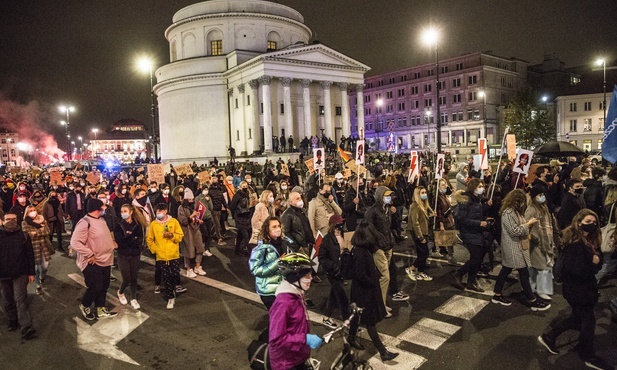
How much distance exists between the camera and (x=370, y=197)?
1276cm

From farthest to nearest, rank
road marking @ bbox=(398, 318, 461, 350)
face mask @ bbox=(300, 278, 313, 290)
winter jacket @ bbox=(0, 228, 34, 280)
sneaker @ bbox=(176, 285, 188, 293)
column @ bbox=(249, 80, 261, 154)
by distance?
column @ bbox=(249, 80, 261, 154), sneaker @ bbox=(176, 285, 188, 293), winter jacket @ bbox=(0, 228, 34, 280), road marking @ bbox=(398, 318, 461, 350), face mask @ bbox=(300, 278, 313, 290)

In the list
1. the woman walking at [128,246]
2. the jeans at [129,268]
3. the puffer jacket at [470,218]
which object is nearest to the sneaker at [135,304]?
the woman walking at [128,246]

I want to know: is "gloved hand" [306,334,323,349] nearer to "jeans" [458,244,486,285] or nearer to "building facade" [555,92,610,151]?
"jeans" [458,244,486,285]

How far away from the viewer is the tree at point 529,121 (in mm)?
54969

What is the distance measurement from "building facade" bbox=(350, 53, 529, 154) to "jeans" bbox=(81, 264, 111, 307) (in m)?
64.2

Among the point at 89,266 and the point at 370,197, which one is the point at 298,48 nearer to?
the point at 370,197

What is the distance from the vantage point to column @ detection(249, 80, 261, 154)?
49297 mm

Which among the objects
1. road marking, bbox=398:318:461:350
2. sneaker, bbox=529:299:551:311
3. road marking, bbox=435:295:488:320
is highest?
sneaker, bbox=529:299:551:311

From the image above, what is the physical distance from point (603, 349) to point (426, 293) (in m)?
2.93

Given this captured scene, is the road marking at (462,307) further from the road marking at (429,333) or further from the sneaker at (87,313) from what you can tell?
Answer: the sneaker at (87,313)

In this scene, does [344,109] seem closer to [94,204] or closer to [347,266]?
[94,204]

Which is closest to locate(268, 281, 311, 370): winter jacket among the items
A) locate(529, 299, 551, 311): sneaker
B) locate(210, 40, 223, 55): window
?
locate(529, 299, 551, 311): sneaker

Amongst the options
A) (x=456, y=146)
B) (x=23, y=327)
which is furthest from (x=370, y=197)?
(x=456, y=146)

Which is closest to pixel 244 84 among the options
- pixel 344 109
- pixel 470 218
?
pixel 344 109
